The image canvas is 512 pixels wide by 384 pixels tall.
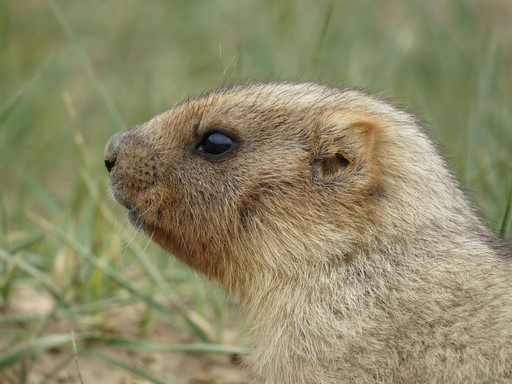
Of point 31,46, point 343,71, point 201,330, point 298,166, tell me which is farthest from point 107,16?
point 298,166

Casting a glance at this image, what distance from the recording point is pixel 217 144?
433 centimetres

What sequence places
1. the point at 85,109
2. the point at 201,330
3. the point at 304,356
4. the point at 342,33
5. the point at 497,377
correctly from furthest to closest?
the point at 85,109 → the point at 342,33 → the point at 201,330 → the point at 304,356 → the point at 497,377

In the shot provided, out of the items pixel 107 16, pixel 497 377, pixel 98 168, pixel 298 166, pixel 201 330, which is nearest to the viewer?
pixel 497 377

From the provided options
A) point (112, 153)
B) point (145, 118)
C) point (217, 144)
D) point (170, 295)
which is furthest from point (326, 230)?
point (145, 118)

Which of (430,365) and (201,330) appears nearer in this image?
(430,365)

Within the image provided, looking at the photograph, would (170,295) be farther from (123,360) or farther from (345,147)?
(345,147)

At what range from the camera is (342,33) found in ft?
31.2

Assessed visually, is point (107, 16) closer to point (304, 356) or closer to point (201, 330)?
point (201, 330)

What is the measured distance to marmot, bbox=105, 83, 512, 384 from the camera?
3.66 meters

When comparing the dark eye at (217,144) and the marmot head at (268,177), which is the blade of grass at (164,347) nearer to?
the marmot head at (268,177)

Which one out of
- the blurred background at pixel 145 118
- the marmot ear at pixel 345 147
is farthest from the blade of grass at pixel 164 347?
the marmot ear at pixel 345 147

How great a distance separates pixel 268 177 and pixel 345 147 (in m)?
0.35

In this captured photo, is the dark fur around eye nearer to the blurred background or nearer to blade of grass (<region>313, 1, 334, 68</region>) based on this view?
the blurred background

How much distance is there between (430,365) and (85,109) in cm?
731
